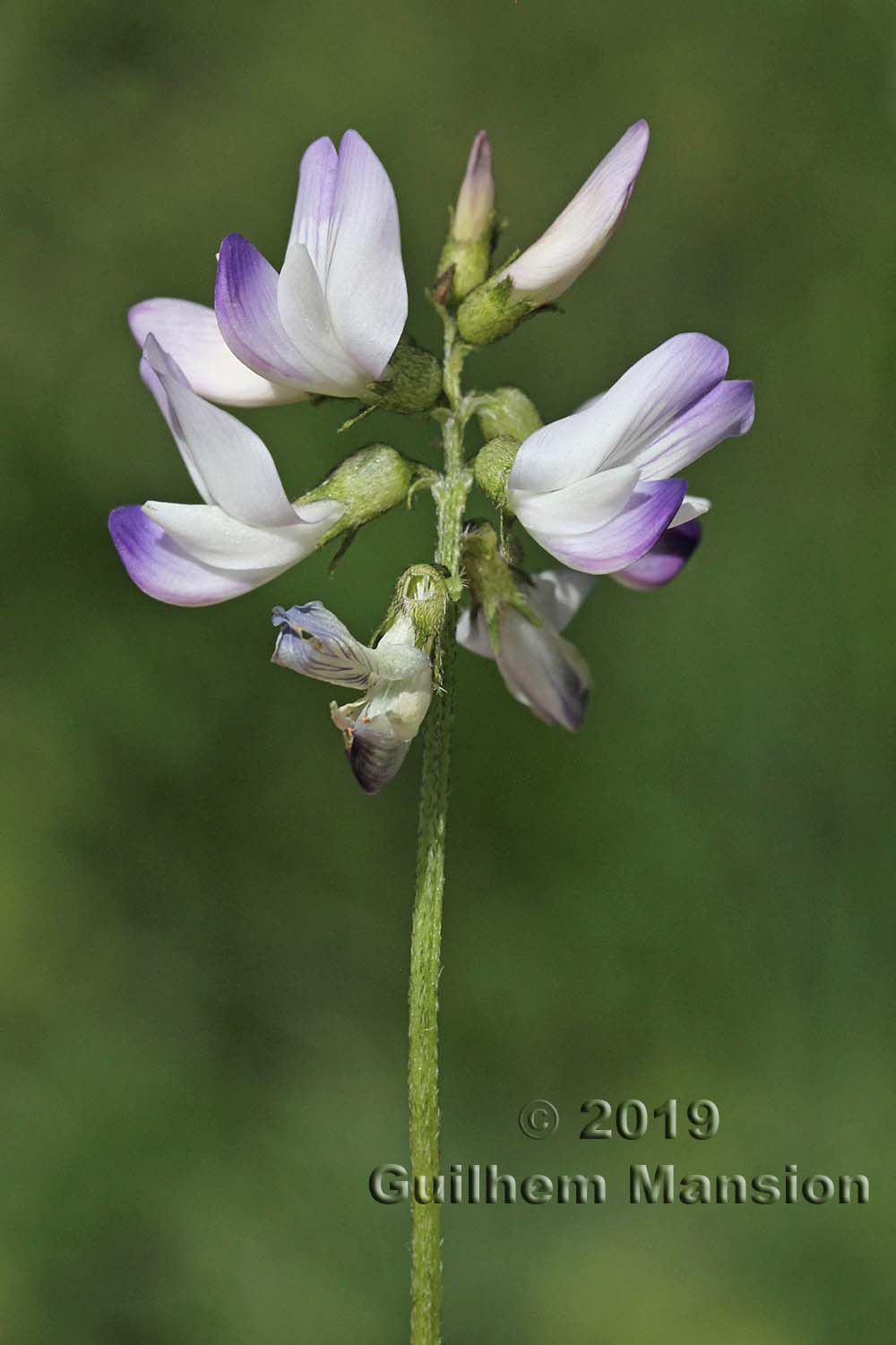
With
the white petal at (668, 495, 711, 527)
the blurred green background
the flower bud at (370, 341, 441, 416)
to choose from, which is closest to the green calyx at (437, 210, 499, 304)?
the flower bud at (370, 341, 441, 416)

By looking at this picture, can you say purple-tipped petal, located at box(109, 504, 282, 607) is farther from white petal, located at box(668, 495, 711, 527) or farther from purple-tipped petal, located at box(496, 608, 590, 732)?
white petal, located at box(668, 495, 711, 527)

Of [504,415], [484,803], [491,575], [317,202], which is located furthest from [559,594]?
[484,803]

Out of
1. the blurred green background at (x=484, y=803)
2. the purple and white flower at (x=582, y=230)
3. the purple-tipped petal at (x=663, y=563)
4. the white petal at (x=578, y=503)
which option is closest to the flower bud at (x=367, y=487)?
the white petal at (x=578, y=503)

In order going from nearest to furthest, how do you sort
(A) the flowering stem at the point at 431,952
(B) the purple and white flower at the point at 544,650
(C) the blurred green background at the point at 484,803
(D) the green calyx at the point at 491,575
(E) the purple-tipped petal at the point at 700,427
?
(A) the flowering stem at the point at 431,952, (E) the purple-tipped petal at the point at 700,427, (D) the green calyx at the point at 491,575, (B) the purple and white flower at the point at 544,650, (C) the blurred green background at the point at 484,803

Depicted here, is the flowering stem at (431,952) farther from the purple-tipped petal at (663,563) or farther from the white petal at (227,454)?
the purple-tipped petal at (663,563)

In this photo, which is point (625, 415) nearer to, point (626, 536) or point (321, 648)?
point (626, 536)

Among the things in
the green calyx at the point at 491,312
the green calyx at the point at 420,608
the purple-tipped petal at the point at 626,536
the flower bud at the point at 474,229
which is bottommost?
the green calyx at the point at 420,608

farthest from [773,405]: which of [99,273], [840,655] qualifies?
[99,273]
